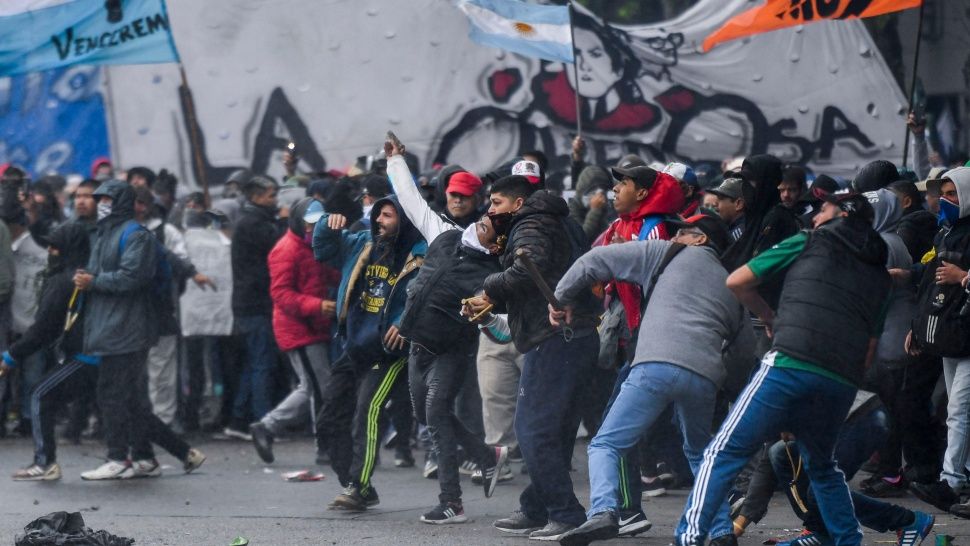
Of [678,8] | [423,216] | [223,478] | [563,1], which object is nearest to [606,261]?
[423,216]

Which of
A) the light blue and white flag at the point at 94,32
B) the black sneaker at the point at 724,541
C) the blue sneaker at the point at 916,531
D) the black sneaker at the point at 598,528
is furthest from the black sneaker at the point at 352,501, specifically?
the light blue and white flag at the point at 94,32

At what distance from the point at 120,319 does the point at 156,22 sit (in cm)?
316

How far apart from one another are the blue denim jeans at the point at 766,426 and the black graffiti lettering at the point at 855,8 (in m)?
4.92

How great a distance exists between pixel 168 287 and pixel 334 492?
7.46 feet

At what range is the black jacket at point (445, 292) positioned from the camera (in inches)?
328

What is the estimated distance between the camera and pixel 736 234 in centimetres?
910

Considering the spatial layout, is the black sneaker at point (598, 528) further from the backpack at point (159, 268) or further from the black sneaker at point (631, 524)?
the backpack at point (159, 268)

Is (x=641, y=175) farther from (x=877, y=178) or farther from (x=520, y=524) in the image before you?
(x=877, y=178)

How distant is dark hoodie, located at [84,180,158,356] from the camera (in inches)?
398

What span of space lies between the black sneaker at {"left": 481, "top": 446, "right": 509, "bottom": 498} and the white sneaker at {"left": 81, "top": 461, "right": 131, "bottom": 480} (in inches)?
100

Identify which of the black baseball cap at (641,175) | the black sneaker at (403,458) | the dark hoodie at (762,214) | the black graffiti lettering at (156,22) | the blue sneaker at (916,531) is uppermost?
the black graffiti lettering at (156,22)

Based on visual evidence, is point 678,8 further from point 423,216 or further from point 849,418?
point 849,418

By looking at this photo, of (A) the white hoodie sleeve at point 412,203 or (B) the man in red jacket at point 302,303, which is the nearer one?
(A) the white hoodie sleeve at point 412,203

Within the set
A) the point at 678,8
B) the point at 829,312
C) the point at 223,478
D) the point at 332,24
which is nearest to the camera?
the point at 829,312
